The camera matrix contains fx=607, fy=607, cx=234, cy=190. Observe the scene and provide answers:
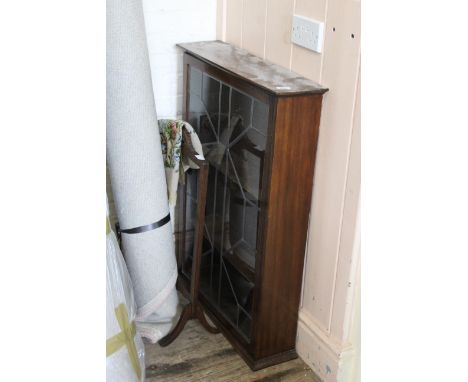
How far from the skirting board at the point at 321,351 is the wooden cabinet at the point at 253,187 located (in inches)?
1.4

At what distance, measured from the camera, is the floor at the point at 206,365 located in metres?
2.00

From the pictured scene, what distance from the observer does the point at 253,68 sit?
6.31 ft

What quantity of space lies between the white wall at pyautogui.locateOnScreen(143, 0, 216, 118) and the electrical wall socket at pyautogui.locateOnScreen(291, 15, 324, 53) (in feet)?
1.84

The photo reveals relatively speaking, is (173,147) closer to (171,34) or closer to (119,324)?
(171,34)

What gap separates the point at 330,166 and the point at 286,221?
0.23 metres

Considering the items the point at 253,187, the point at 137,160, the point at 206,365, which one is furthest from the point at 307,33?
the point at 206,365

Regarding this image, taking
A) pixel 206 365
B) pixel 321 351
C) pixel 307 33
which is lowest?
pixel 206 365

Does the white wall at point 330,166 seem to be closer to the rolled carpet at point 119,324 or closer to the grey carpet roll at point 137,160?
the grey carpet roll at point 137,160

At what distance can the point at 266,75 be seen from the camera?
6.04ft

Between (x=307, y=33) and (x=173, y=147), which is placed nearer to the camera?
(x=307, y=33)

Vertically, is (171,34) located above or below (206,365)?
above

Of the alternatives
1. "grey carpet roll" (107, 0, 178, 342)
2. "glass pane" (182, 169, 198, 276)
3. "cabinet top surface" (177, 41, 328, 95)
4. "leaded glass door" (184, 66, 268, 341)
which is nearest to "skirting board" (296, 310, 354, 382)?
"leaded glass door" (184, 66, 268, 341)
